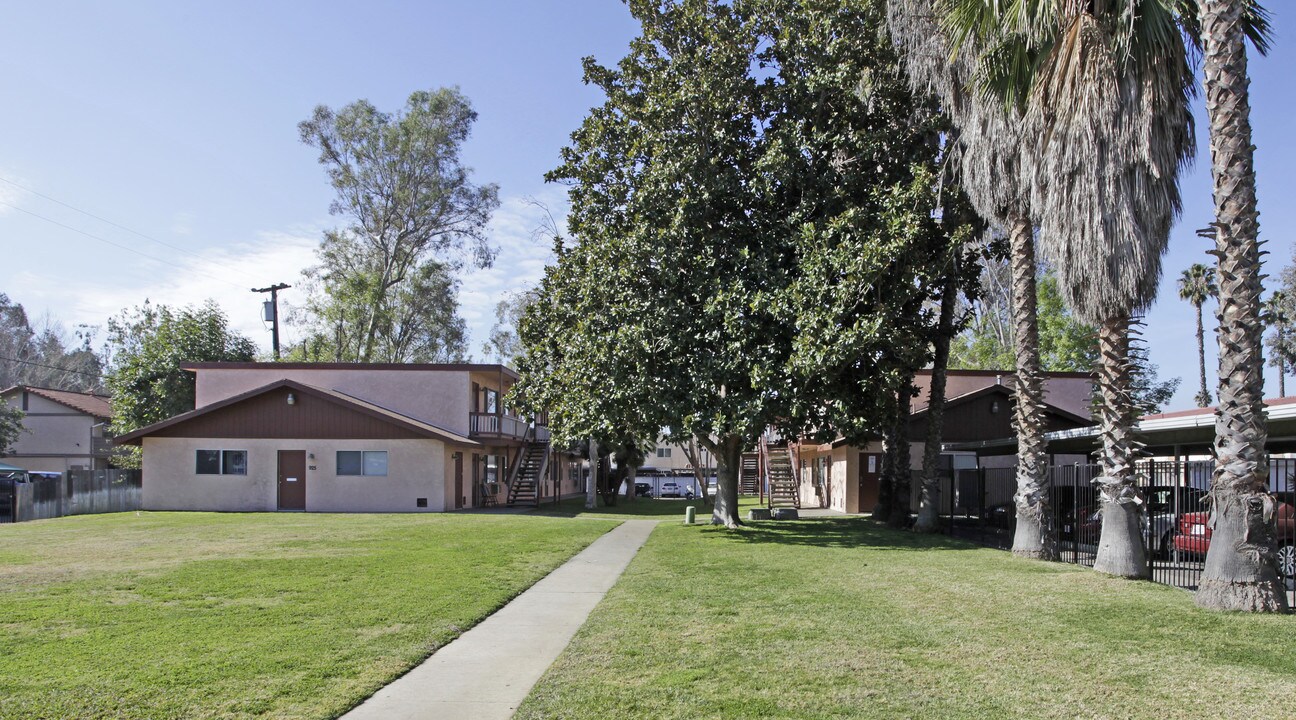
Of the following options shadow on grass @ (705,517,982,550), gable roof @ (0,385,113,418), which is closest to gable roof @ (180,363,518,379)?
shadow on grass @ (705,517,982,550)

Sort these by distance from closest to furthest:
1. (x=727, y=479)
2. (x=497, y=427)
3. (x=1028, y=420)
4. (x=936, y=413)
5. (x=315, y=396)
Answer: (x=1028, y=420), (x=936, y=413), (x=727, y=479), (x=315, y=396), (x=497, y=427)

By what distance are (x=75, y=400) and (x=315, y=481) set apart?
1045 inches

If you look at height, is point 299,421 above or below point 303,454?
above

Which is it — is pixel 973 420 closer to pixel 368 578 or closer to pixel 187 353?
pixel 368 578

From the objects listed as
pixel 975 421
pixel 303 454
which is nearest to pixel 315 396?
pixel 303 454

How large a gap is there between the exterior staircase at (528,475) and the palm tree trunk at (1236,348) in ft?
88.2

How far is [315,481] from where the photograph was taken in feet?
105

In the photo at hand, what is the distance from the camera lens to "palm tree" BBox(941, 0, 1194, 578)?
1255cm

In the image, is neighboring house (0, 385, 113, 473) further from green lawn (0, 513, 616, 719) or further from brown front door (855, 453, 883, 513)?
brown front door (855, 453, 883, 513)

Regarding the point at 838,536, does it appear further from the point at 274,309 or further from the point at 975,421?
the point at 274,309

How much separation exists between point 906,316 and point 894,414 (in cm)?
231

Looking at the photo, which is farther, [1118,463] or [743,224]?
[743,224]

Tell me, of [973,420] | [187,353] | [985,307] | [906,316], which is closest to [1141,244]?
[906,316]

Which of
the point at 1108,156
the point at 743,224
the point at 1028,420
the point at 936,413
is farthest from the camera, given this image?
the point at 936,413
